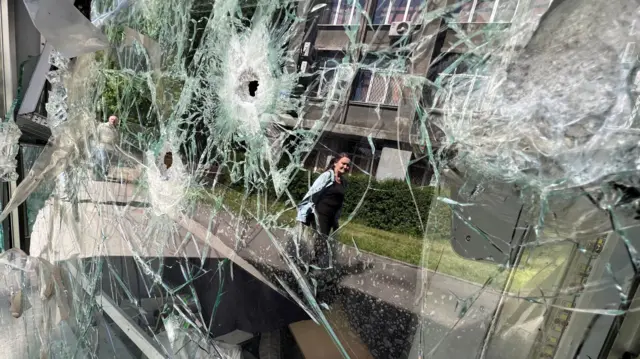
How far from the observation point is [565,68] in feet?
1.90

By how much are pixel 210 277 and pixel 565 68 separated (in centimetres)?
108

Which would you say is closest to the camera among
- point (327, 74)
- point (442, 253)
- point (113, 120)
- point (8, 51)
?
point (442, 253)

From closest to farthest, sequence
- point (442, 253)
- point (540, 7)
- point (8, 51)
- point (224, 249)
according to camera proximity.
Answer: point (540, 7), point (442, 253), point (224, 249), point (8, 51)

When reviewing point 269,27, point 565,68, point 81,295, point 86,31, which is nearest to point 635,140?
point 565,68

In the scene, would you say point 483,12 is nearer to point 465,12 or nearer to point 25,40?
point 465,12

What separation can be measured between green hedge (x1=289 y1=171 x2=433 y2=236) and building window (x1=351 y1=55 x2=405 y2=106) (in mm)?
172

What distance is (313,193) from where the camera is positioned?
895 mm

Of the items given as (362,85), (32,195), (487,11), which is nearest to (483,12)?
(487,11)

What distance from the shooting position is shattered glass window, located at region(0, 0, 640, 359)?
58 cm

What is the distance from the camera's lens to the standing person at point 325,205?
0.83m

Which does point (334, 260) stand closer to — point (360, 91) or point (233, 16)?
point (360, 91)

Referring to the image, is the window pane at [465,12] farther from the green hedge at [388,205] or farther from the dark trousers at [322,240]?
the dark trousers at [322,240]

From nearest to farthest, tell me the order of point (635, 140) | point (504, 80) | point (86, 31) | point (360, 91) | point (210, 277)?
point (635, 140) < point (504, 80) < point (360, 91) < point (210, 277) < point (86, 31)

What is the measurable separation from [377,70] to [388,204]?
A: 0.29 meters
